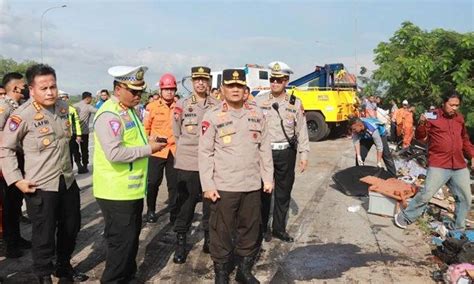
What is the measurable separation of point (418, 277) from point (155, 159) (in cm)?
333

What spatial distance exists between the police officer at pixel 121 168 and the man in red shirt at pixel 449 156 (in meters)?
3.53

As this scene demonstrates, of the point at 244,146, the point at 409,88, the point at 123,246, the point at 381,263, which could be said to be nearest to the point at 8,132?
the point at 123,246

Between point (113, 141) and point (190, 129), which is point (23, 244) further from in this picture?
point (113, 141)

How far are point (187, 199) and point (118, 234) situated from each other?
1.16 metres

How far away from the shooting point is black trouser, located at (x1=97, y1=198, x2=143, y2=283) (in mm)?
3404

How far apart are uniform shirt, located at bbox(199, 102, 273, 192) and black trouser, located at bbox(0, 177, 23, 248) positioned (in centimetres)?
239

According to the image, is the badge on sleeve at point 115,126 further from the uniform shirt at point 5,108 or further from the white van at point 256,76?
the white van at point 256,76

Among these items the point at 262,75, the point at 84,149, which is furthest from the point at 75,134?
the point at 262,75

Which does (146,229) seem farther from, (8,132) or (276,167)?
(8,132)

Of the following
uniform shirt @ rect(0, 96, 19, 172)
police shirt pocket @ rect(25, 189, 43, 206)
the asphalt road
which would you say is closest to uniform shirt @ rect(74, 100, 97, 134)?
the asphalt road

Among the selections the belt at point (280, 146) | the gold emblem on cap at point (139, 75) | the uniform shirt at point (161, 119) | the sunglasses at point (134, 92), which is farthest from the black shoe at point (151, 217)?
the gold emblem on cap at point (139, 75)

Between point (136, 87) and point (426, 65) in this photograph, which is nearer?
point (136, 87)

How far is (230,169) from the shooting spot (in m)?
3.57

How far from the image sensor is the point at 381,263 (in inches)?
174
